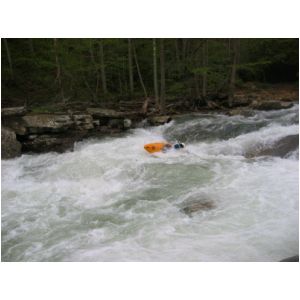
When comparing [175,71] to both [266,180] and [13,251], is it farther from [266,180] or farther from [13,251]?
[13,251]

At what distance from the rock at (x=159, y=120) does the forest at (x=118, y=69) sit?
29.1 inches

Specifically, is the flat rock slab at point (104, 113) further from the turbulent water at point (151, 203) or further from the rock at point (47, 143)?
the turbulent water at point (151, 203)

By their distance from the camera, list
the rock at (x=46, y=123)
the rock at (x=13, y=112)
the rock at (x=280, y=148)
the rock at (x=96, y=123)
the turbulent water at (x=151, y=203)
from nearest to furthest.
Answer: the turbulent water at (x=151, y=203) → the rock at (x=280, y=148) → the rock at (x=46, y=123) → the rock at (x=13, y=112) → the rock at (x=96, y=123)

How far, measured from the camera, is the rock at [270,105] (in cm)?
1101

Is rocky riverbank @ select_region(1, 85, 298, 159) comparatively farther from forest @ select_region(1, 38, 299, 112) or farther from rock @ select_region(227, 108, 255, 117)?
forest @ select_region(1, 38, 299, 112)

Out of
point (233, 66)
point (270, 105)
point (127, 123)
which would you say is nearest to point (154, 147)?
point (127, 123)

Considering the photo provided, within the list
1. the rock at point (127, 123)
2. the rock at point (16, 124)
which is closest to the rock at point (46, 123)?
the rock at point (16, 124)

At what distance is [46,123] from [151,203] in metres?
4.49

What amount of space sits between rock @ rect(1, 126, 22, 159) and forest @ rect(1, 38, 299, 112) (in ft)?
10.4

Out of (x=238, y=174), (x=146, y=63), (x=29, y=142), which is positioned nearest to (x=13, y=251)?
(x=238, y=174)

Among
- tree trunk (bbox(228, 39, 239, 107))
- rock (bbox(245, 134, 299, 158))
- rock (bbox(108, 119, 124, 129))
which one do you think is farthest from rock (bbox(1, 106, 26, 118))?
tree trunk (bbox(228, 39, 239, 107))

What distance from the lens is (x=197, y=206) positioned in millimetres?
4469

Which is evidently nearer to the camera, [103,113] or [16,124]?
[16,124]

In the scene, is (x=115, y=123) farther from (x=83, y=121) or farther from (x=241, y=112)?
(x=241, y=112)
